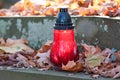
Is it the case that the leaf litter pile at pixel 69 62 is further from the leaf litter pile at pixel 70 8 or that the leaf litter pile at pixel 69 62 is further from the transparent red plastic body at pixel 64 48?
the leaf litter pile at pixel 70 8

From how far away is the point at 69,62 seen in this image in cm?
345

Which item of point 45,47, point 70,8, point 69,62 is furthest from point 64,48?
point 70,8

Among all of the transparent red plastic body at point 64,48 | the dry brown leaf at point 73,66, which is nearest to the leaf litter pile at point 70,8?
the transparent red plastic body at point 64,48

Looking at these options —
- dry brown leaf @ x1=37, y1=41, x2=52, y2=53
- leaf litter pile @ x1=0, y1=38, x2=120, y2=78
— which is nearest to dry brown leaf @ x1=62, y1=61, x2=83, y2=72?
leaf litter pile @ x1=0, y1=38, x2=120, y2=78

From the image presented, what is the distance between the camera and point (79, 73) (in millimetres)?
3488

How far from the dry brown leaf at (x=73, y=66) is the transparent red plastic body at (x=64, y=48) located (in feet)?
0.27

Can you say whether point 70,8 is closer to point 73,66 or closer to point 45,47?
point 45,47

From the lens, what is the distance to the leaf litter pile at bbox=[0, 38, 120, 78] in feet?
11.3

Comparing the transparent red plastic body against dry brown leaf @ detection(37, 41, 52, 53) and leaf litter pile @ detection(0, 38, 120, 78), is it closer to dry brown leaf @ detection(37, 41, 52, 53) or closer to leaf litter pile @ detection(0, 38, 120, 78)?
leaf litter pile @ detection(0, 38, 120, 78)

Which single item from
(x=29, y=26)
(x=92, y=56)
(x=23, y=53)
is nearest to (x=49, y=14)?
(x=29, y=26)

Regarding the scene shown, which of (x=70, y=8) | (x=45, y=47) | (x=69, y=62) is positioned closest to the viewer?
(x=69, y=62)

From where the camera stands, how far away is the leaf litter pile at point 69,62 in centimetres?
346

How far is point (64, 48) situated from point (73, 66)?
19cm

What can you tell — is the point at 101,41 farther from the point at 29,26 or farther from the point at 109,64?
the point at 29,26
